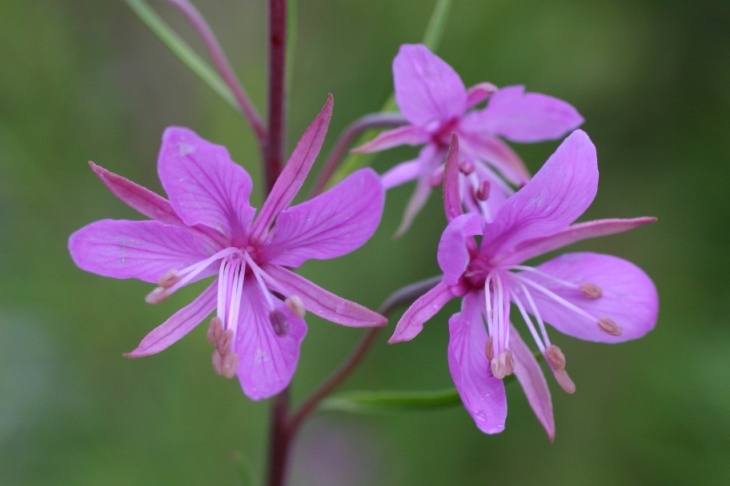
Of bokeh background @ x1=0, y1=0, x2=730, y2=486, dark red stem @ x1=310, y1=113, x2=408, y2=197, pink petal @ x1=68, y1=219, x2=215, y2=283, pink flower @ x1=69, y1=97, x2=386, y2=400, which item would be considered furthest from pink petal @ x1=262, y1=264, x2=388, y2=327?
bokeh background @ x1=0, y1=0, x2=730, y2=486

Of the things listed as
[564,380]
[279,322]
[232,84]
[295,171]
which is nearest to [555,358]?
[564,380]

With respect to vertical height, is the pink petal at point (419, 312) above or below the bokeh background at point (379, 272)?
above

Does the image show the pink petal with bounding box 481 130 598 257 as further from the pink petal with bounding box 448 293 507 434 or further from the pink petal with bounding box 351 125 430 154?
the pink petal with bounding box 351 125 430 154

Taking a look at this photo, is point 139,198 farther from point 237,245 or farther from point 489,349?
point 489,349

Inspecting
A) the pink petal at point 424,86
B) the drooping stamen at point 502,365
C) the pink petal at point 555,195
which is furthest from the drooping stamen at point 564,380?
the pink petal at point 424,86

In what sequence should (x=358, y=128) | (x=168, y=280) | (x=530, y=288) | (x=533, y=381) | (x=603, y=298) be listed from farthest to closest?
1. (x=358, y=128)
2. (x=530, y=288)
3. (x=603, y=298)
4. (x=533, y=381)
5. (x=168, y=280)

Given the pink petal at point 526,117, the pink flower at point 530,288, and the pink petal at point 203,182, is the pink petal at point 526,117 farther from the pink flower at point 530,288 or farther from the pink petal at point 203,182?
the pink petal at point 203,182
